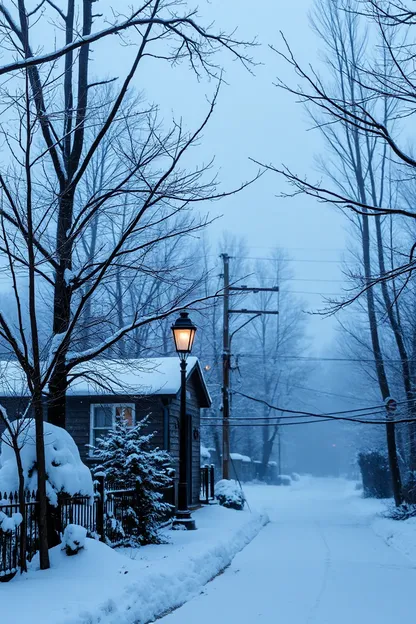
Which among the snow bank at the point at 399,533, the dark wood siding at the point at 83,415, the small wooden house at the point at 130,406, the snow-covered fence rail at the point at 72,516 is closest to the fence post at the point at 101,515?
the snow-covered fence rail at the point at 72,516

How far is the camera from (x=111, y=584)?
838cm

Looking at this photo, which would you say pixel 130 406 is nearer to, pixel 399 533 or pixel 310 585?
pixel 399 533

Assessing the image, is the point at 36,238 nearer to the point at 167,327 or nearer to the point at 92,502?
the point at 92,502

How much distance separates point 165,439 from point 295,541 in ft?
15.7

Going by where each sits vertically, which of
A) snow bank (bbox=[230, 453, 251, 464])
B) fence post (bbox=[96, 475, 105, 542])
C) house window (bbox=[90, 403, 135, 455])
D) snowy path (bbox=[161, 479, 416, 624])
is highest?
house window (bbox=[90, 403, 135, 455])

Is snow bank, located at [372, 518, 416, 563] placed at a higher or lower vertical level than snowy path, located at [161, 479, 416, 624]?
lower

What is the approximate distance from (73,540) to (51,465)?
116 centimetres

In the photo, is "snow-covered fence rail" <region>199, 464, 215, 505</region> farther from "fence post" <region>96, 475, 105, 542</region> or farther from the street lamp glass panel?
"fence post" <region>96, 475, 105, 542</region>

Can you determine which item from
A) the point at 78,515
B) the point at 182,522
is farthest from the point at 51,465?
the point at 182,522

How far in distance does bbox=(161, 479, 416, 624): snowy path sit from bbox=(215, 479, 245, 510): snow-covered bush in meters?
6.28

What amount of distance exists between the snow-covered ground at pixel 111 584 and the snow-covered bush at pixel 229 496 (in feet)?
39.3

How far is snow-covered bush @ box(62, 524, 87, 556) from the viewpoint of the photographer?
31.4 feet

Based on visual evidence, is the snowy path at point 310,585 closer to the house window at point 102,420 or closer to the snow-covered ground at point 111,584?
the snow-covered ground at point 111,584

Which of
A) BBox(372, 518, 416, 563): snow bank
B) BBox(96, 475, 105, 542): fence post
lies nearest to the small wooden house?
BBox(372, 518, 416, 563): snow bank
